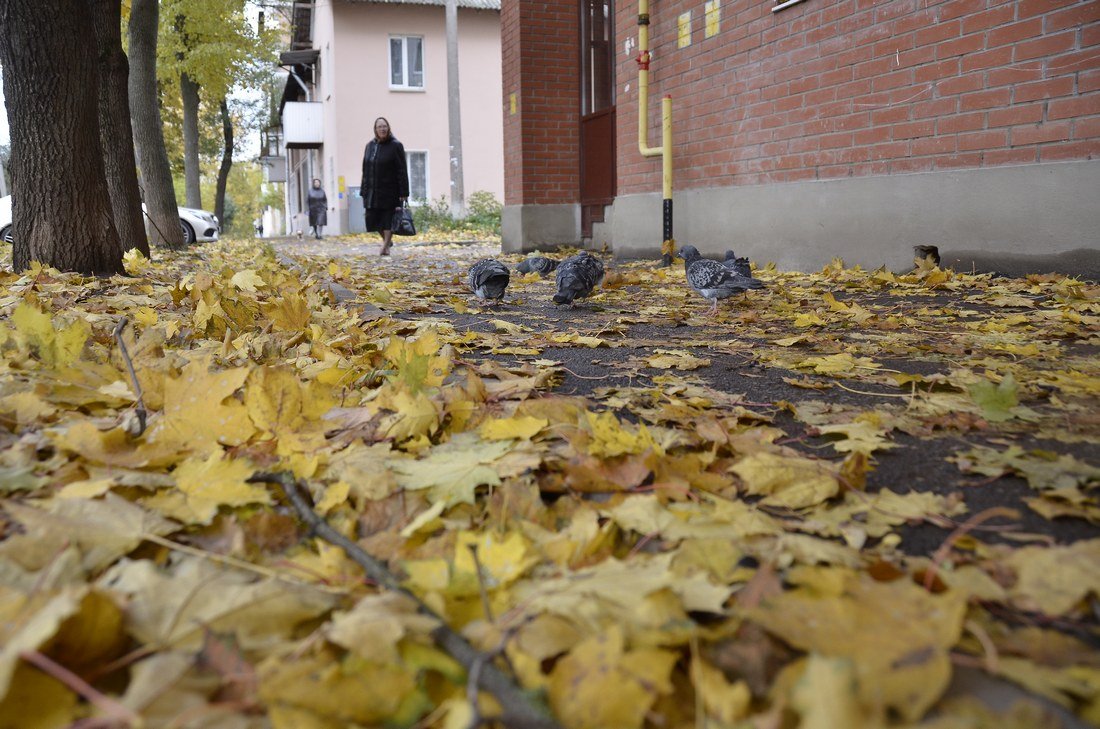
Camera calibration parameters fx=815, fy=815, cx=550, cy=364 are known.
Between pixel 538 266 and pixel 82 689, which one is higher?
pixel 538 266

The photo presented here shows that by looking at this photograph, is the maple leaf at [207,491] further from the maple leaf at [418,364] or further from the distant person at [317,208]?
the distant person at [317,208]

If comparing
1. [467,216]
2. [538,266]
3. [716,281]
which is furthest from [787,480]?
[467,216]

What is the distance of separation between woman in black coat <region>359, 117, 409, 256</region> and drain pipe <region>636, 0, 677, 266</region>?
15.1 ft

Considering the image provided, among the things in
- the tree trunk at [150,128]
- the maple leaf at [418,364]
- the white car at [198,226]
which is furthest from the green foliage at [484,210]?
the maple leaf at [418,364]

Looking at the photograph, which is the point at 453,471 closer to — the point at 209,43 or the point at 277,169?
the point at 209,43

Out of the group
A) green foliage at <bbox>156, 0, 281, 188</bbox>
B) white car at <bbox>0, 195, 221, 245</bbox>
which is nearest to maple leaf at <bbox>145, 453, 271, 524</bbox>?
white car at <bbox>0, 195, 221, 245</bbox>

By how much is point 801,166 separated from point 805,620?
6.86m

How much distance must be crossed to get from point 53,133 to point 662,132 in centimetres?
589

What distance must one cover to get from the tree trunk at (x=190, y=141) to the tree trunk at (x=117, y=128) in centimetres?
1580

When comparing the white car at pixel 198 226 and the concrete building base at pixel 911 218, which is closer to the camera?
the concrete building base at pixel 911 218

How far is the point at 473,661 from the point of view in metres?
1.03

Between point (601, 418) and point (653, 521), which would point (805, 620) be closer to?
point (653, 521)

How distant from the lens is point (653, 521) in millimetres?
1455

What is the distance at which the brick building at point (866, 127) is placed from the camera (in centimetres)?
523
